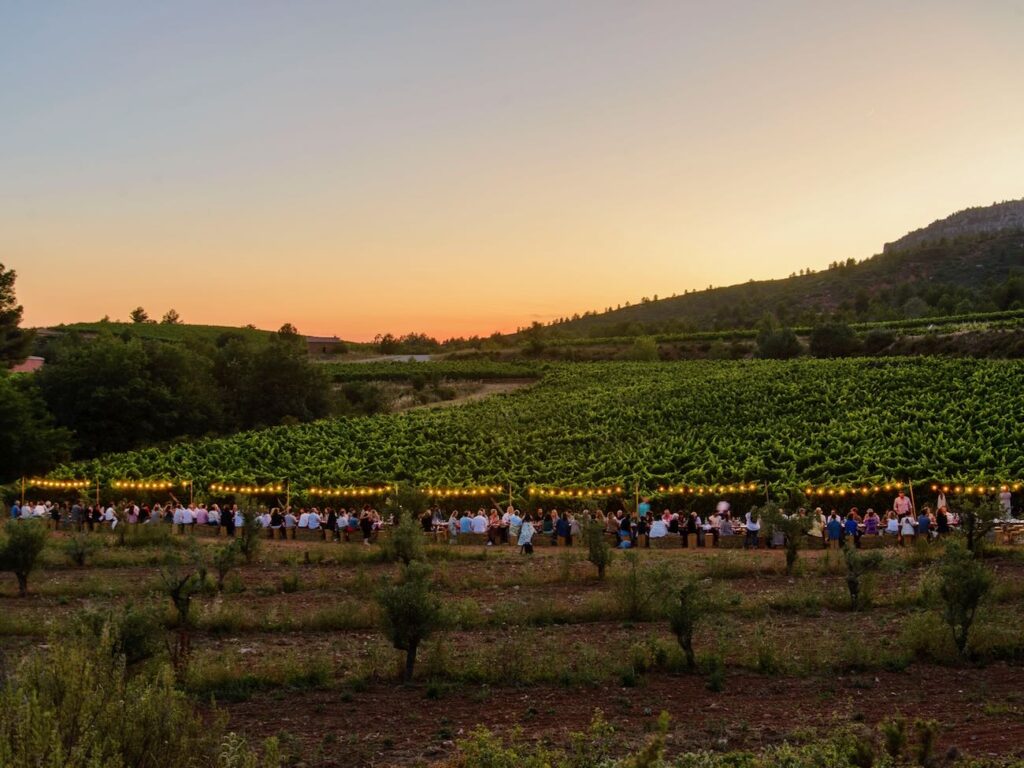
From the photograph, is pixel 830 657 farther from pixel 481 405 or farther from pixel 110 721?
pixel 481 405

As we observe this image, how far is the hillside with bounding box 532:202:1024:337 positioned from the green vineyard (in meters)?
36.3

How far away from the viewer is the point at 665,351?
85375 mm

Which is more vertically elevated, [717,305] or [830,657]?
[717,305]

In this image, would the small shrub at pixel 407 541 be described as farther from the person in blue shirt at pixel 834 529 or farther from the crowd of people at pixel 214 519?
the person in blue shirt at pixel 834 529

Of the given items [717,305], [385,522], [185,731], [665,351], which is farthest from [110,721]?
[717,305]

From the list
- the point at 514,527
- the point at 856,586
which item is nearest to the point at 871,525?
the point at 514,527

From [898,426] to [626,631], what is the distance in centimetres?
2868

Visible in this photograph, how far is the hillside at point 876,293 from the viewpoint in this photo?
91.2 metres

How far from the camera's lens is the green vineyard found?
111 feet

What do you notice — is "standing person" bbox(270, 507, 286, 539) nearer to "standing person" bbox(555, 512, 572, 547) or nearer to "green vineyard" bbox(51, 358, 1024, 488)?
"green vineyard" bbox(51, 358, 1024, 488)

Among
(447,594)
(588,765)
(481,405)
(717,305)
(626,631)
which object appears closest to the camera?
(588,765)

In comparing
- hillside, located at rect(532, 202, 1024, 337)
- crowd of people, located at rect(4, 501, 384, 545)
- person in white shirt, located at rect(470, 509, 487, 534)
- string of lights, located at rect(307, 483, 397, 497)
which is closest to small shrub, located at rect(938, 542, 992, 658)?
person in white shirt, located at rect(470, 509, 487, 534)

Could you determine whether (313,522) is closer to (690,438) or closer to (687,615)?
(687,615)

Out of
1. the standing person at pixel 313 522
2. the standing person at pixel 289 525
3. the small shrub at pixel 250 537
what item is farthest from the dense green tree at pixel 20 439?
the small shrub at pixel 250 537
